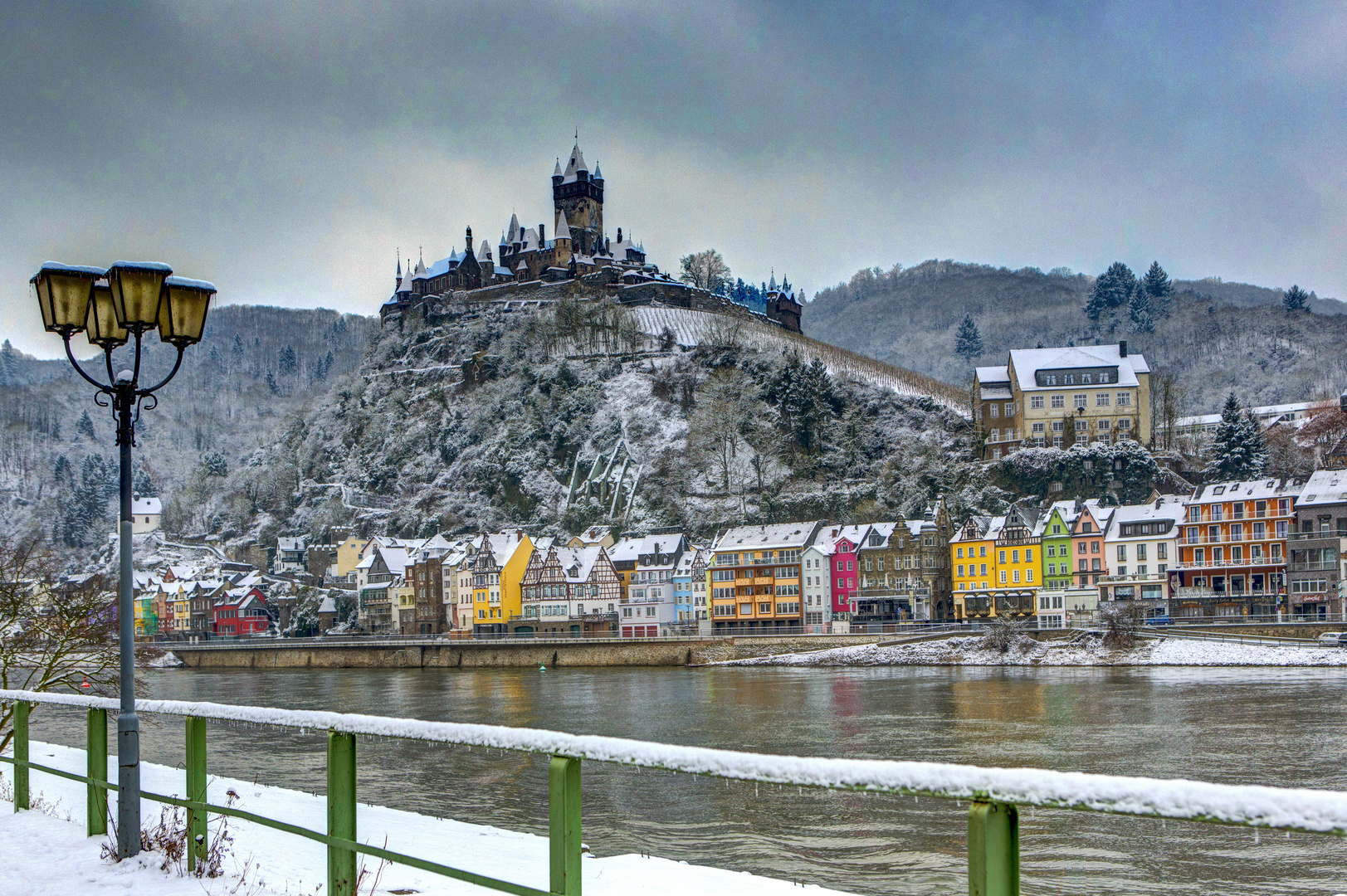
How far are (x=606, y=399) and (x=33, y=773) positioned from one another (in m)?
102

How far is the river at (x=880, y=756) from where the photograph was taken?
16.3m

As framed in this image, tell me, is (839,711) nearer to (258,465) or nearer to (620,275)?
(620,275)

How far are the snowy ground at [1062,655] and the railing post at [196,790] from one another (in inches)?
2085

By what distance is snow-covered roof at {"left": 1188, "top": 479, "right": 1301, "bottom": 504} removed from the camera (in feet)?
215

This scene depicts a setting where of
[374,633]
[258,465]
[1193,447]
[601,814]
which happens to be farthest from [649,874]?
[258,465]

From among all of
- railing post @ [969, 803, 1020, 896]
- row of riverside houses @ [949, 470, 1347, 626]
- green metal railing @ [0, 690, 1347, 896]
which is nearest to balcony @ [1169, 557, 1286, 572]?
row of riverside houses @ [949, 470, 1347, 626]

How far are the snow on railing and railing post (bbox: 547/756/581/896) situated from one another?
0.19 ft

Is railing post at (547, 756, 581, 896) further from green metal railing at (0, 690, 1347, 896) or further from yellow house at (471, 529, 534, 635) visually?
yellow house at (471, 529, 534, 635)

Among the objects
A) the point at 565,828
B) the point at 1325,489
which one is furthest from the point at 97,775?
the point at 1325,489

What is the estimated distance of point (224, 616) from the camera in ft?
328

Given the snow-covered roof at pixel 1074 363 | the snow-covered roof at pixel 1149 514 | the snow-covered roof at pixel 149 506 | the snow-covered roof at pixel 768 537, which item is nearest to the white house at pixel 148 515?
the snow-covered roof at pixel 149 506

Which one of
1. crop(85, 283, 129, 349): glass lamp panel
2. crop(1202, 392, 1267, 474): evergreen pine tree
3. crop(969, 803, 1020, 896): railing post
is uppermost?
crop(1202, 392, 1267, 474): evergreen pine tree

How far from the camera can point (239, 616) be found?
99812 mm

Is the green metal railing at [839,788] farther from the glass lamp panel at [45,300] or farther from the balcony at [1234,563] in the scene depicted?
the balcony at [1234,563]
